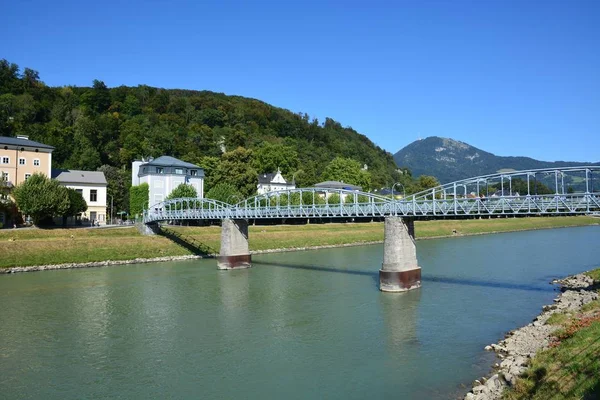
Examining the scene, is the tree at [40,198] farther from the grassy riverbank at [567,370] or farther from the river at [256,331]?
the grassy riverbank at [567,370]

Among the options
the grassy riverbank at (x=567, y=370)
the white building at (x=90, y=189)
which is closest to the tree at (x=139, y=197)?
the white building at (x=90, y=189)

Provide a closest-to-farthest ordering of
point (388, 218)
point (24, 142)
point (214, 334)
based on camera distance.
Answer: point (214, 334)
point (388, 218)
point (24, 142)

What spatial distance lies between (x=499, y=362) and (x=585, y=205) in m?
15.5

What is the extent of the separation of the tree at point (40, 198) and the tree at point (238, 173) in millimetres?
31587

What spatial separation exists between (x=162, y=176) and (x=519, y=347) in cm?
6471

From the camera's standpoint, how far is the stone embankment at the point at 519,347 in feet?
48.0

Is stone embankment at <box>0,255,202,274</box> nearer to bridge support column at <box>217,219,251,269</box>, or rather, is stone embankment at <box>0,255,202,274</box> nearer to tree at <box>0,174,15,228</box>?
bridge support column at <box>217,219,251,269</box>

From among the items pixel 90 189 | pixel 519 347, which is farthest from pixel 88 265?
pixel 519 347

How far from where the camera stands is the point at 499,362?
59.1 feet

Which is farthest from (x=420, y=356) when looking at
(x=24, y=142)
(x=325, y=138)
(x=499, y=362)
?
(x=325, y=138)

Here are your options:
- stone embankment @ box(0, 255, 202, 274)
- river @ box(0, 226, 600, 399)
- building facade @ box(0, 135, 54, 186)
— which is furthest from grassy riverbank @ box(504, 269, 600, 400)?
building facade @ box(0, 135, 54, 186)

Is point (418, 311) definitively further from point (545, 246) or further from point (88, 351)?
point (545, 246)

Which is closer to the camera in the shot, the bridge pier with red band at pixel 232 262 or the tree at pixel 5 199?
the bridge pier with red band at pixel 232 262

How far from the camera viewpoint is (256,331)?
24125 mm
